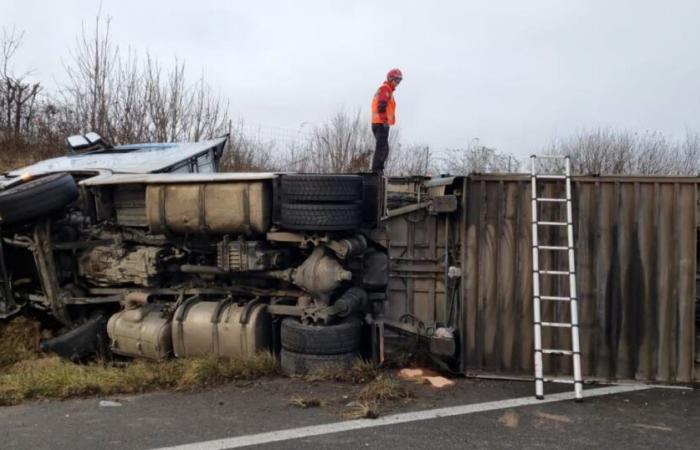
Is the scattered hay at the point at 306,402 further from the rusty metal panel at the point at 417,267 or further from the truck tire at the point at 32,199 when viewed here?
the truck tire at the point at 32,199

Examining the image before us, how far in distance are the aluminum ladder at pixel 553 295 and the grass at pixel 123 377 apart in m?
2.54

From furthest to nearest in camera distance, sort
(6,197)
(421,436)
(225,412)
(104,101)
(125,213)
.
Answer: (104,101) → (125,213) → (6,197) → (225,412) → (421,436)

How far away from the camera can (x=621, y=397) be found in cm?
498

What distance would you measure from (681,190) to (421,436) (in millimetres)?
3527

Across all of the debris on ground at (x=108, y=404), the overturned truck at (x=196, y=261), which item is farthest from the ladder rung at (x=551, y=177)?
the debris on ground at (x=108, y=404)

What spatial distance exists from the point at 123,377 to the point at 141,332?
87cm

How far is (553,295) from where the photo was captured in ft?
18.1

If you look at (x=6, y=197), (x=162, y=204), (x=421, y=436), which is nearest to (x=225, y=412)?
(x=421, y=436)

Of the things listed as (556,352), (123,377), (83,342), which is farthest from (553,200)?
(83,342)

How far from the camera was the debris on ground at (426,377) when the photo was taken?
208 inches

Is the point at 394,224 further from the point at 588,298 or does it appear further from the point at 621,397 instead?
the point at 621,397

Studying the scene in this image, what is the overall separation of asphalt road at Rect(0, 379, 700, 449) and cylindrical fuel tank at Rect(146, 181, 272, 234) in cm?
167

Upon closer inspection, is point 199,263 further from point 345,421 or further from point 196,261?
point 345,421

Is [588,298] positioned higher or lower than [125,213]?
lower
